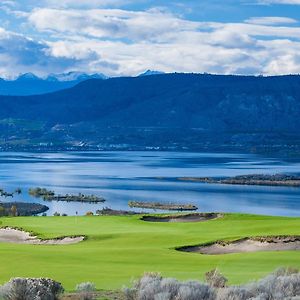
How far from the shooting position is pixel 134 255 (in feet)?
96.4

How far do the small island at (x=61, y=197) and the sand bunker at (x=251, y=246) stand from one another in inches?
2733

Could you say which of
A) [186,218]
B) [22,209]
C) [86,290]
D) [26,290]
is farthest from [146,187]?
[26,290]

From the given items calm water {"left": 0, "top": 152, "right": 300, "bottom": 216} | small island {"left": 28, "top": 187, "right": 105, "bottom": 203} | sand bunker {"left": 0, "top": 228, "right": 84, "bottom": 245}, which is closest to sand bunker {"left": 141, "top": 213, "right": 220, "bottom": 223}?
sand bunker {"left": 0, "top": 228, "right": 84, "bottom": 245}

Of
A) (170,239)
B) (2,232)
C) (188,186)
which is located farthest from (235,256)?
(188,186)

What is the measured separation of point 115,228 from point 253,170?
12630cm

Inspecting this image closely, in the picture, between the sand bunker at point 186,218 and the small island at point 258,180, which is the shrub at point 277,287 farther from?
the small island at point 258,180

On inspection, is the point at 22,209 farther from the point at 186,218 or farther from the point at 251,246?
the point at 251,246

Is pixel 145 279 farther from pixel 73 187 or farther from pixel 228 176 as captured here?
pixel 228 176

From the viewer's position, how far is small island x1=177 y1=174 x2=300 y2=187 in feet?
433

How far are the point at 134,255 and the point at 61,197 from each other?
81151 millimetres

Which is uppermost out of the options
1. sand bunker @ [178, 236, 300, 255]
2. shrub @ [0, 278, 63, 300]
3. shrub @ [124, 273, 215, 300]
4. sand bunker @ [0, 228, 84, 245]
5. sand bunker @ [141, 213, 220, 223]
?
→ shrub @ [0, 278, 63, 300]

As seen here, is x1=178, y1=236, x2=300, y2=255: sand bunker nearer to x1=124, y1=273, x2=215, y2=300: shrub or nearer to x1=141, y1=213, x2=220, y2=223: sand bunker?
x1=124, y1=273, x2=215, y2=300: shrub

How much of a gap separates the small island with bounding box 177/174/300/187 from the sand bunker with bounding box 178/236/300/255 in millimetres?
98193

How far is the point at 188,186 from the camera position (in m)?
128
